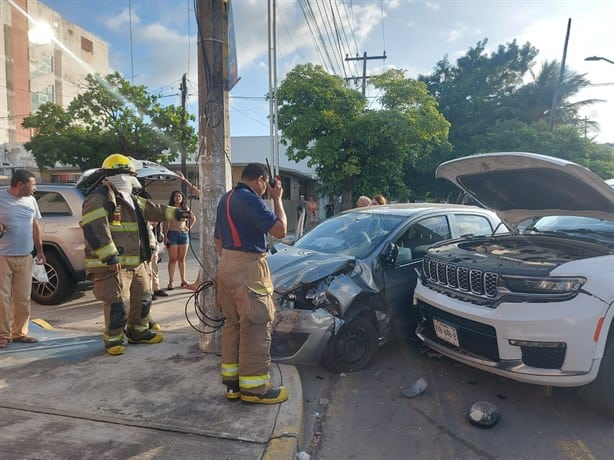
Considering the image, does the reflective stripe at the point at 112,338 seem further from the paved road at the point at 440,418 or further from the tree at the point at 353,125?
the tree at the point at 353,125

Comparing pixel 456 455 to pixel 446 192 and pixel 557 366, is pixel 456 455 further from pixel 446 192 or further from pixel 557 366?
pixel 446 192

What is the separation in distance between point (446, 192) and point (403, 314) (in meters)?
24.7

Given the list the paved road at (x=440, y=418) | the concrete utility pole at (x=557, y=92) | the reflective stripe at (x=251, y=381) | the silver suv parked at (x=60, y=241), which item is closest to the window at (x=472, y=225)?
the paved road at (x=440, y=418)

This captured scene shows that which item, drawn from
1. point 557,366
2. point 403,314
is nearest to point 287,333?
point 403,314

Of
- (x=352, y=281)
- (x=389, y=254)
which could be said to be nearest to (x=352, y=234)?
(x=389, y=254)

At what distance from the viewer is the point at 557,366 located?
305 cm

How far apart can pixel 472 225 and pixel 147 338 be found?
406cm

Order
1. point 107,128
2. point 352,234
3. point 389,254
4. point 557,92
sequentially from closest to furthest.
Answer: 1. point 389,254
2. point 352,234
3. point 107,128
4. point 557,92

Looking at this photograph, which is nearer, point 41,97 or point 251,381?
point 251,381

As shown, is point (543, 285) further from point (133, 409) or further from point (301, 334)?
point (133, 409)

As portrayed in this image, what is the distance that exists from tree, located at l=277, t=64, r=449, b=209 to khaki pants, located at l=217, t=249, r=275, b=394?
13.5 meters

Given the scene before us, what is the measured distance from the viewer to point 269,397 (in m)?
3.24

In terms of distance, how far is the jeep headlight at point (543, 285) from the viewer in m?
3.07

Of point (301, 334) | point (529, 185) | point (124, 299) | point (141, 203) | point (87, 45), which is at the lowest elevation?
point (301, 334)
